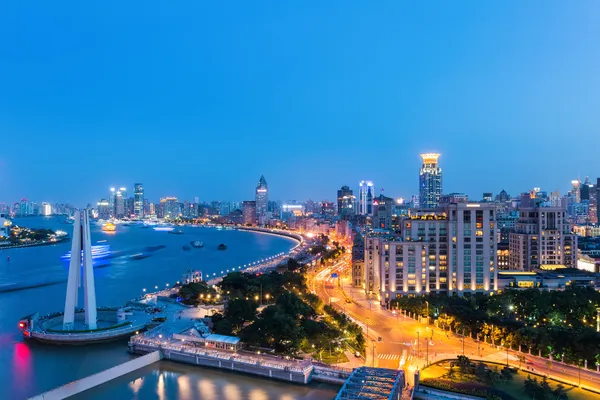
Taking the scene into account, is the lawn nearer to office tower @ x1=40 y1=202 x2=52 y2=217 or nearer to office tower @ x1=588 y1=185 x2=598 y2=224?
office tower @ x1=588 y1=185 x2=598 y2=224

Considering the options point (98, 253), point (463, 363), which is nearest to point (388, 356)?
point (463, 363)

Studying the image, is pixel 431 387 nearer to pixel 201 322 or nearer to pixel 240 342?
pixel 240 342

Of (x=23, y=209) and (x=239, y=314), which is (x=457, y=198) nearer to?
(x=239, y=314)

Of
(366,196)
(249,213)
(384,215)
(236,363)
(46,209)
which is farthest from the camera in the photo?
(46,209)

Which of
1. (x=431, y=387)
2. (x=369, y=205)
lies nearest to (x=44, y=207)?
(x=369, y=205)

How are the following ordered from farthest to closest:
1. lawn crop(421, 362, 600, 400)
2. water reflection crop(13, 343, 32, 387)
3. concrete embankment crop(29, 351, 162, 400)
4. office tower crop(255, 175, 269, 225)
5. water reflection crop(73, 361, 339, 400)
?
office tower crop(255, 175, 269, 225), water reflection crop(13, 343, 32, 387), water reflection crop(73, 361, 339, 400), concrete embankment crop(29, 351, 162, 400), lawn crop(421, 362, 600, 400)

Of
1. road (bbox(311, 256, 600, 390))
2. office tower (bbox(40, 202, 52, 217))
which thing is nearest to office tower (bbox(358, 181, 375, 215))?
road (bbox(311, 256, 600, 390))

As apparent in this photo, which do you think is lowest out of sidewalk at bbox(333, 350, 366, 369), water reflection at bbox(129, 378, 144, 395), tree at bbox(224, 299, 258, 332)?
water reflection at bbox(129, 378, 144, 395)
